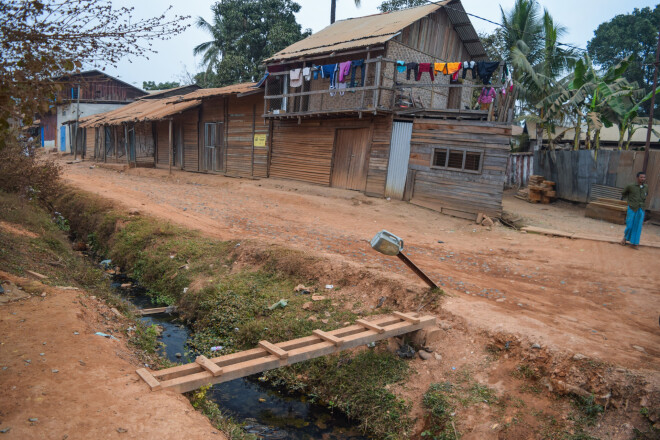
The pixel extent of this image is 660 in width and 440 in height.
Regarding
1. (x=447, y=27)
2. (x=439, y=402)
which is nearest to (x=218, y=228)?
(x=439, y=402)

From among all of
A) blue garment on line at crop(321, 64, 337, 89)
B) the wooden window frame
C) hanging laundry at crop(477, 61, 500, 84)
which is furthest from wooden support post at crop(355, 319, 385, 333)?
blue garment on line at crop(321, 64, 337, 89)

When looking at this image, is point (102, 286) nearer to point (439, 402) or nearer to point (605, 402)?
point (439, 402)

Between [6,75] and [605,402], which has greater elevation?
[6,75]

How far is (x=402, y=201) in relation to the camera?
14.1m

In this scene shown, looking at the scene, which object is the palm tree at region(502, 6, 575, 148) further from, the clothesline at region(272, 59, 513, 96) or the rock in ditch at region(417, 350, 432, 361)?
the rock in ditch at region(417, 350, 432, 361)

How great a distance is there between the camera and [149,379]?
150 inches

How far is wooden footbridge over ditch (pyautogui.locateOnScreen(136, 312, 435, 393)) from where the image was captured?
3875mm

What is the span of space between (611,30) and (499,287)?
3500 centimetres

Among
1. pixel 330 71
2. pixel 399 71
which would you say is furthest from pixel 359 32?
pixel 399 71

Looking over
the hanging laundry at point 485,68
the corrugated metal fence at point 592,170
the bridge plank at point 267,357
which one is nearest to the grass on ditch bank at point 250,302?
the bridge plank at point 267,357

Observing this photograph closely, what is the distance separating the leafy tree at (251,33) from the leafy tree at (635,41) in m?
20.4

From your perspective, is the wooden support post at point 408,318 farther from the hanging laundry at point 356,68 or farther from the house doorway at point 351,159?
the hanging laundry at point 356,68

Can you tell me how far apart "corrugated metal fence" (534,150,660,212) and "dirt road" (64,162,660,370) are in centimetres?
97

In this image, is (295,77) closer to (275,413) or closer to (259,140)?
(259,140)
